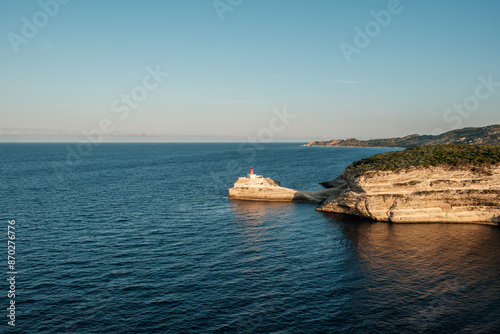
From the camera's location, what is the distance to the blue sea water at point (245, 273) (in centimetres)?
2659

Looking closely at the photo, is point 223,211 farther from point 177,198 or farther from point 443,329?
point 443,329

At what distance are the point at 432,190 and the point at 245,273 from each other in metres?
38.2

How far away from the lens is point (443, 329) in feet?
83.5

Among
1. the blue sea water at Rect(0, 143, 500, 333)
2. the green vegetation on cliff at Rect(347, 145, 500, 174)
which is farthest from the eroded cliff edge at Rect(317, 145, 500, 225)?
the blue sea water at Rect(0, 143, 500, 333)

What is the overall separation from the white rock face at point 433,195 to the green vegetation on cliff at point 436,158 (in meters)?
1.62

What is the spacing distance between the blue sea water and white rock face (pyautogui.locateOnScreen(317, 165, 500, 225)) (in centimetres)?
243

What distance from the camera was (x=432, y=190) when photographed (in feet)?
179

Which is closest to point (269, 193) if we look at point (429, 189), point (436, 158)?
point (429, 189)

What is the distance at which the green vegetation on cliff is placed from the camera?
5606cm

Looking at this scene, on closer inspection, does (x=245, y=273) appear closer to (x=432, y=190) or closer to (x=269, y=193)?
(x=432, y=190)

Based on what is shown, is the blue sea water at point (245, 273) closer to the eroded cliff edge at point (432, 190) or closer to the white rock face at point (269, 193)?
the eroded cliff edge at point (432, 190)

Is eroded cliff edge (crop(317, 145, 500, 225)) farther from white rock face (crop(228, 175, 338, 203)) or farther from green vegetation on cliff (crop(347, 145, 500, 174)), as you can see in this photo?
white rock face (crop(228, 175, 338, 203))

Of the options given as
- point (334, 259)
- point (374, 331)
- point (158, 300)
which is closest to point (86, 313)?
point (158, 300)

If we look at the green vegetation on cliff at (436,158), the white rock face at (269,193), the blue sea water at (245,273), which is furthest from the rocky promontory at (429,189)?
the white rock face at (269,193)
